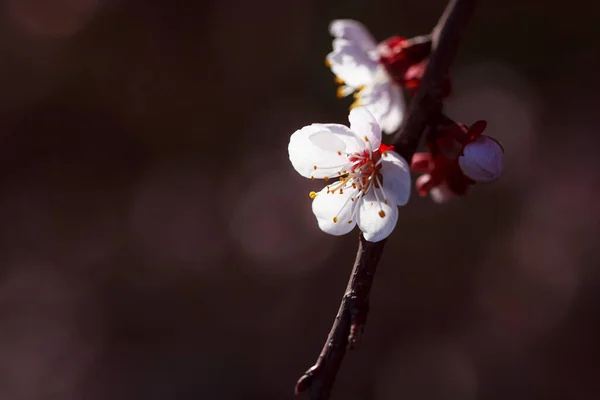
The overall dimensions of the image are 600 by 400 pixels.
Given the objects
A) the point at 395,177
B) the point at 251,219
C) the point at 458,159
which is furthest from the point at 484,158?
the point at 251,219

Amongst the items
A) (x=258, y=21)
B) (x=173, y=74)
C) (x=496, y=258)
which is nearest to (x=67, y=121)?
(x=173, y=74)

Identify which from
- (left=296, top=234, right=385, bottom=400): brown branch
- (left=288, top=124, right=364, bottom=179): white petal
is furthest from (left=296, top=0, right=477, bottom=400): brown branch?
(left=288, top=124, right=364, bottom=179): white petal

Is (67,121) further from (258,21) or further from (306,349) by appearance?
(306,349)

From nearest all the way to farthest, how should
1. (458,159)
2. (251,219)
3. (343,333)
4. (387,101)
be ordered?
(343,333) → (458,159) → (387,101) → (251,219)

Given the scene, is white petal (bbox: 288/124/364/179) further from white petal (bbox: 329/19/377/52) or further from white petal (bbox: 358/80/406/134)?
white petal (bbox: 329/19/377/52)

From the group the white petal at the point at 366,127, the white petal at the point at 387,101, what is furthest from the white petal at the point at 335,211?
the white petal at the point at 387,101

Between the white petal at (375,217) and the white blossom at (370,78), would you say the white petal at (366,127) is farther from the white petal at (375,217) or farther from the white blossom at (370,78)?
the white blossom at (370,78)

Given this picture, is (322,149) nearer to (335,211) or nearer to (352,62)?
(335,211)
